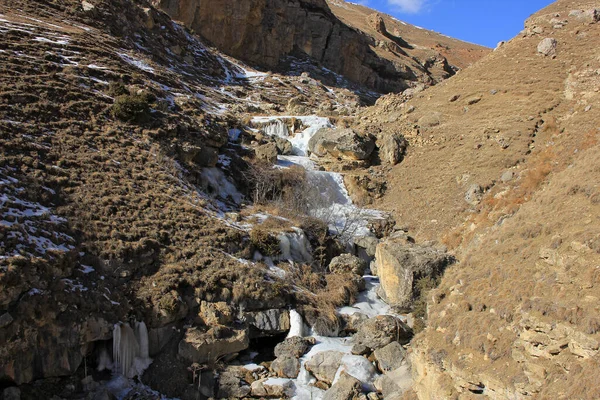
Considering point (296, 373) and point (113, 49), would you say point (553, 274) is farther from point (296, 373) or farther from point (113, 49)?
point (113, 49)

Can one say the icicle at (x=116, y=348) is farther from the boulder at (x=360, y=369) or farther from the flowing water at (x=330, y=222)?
the boulder at (x=360, y=369)

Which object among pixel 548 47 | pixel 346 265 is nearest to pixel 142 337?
pixel 346 265

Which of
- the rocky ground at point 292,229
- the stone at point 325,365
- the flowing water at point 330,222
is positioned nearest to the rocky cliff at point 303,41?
the rocky ground at point 292,229

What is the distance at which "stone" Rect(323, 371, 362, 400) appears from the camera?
39.3 feet

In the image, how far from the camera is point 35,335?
11555 millimetres

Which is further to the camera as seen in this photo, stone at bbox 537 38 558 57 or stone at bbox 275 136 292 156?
stone at bbox 275 136 292 156

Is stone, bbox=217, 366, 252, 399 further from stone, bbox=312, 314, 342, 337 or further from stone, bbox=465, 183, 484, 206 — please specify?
stone, bbox=465, 183, 484, 206

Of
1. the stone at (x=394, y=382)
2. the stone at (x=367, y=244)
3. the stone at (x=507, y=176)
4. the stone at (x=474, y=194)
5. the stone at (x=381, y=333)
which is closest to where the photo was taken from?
the stone at (x=394, y=382)

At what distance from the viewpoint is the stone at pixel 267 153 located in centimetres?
2512

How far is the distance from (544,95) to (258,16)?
3171cm

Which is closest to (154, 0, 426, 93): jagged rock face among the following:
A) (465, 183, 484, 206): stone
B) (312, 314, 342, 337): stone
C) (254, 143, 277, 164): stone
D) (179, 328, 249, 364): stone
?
(254, 143, 277, 164): stone

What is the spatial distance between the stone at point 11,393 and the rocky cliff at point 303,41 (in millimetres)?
39596

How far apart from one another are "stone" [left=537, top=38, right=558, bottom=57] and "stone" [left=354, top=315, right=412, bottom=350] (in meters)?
19.9

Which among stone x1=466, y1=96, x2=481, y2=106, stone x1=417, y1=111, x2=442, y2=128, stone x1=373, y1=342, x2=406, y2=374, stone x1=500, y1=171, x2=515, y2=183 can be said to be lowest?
stone x1=373, y1=342, x2=406, y2=374
